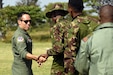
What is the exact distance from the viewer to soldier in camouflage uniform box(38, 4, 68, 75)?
6066mm

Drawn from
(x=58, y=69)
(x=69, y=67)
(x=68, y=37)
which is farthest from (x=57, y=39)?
(x=58, y=69)

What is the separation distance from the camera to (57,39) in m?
6.07

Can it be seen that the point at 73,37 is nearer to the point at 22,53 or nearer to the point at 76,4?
the point at 76,4

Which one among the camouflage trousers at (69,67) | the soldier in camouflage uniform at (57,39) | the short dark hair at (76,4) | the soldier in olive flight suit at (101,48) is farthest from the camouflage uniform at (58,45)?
the soldier in olive flight suit at (101,48)

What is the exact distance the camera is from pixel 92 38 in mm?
4363

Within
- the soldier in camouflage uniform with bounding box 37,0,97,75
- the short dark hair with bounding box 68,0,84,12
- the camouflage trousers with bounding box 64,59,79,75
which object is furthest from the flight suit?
the short dark hair with bounding box 68,0,84,12

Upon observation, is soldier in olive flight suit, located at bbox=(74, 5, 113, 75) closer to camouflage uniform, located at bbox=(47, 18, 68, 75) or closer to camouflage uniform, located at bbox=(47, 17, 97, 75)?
camouflage uniform, located at bbox=(47, 17, 97, 75)

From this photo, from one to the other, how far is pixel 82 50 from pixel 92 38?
18 centimetres

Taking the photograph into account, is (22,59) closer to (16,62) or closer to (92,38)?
(16,62)

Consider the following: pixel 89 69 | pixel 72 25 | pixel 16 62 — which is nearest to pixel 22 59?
pixel 16 62

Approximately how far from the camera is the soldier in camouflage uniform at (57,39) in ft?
19.9

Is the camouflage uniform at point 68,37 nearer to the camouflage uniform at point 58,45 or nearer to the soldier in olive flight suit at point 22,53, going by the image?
the camouflage uniform at point 58,45

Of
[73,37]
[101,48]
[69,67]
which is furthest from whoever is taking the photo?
[69,67]

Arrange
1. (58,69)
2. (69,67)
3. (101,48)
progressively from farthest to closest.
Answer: (58,69) < (69,67) < (101,48)
